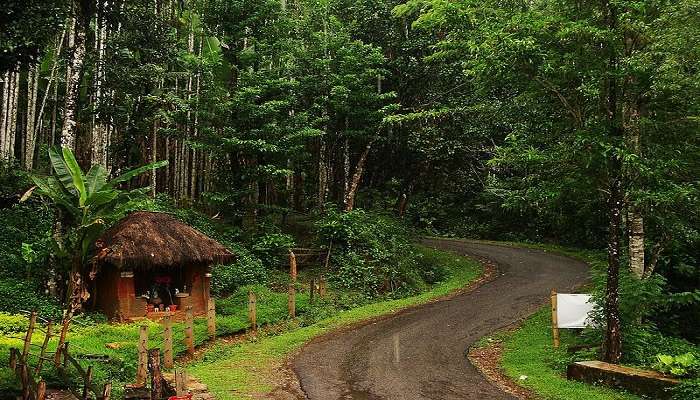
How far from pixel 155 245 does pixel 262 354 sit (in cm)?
493

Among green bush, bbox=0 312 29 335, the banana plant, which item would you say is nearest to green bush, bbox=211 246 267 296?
the banana plant

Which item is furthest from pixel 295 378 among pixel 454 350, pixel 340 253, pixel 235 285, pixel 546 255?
pixel 546 255

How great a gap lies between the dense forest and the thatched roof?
3.61ft

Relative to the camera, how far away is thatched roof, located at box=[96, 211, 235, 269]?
1403cm

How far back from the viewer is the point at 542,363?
1073 centimetres

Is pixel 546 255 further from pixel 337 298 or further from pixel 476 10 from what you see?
pixel 476 10

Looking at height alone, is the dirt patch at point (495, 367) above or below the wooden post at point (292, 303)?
below

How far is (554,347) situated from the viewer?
1174 cm

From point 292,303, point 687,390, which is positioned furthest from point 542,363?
point 292,303

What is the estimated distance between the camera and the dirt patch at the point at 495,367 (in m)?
9.09

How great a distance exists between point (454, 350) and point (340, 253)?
9.50 metres

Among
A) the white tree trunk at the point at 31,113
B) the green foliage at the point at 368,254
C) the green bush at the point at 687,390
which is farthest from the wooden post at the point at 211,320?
the white tree trunk at the point at 31,113

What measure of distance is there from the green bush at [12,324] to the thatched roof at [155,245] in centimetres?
258

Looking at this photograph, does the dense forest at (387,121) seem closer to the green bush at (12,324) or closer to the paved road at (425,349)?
the green bush at (12,324)
